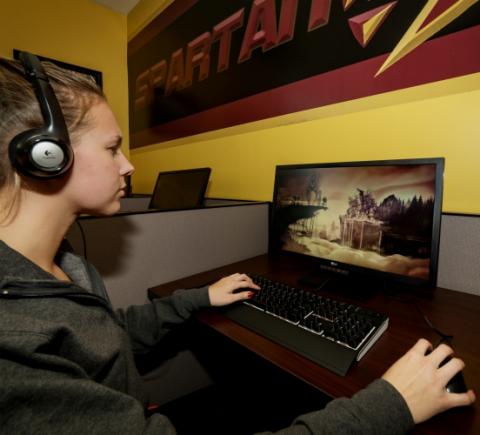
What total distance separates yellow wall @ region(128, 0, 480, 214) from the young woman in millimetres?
672

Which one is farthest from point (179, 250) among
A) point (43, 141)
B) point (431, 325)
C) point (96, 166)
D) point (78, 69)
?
point (78, 69)

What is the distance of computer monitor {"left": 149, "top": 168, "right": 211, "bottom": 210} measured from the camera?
1.37 metres

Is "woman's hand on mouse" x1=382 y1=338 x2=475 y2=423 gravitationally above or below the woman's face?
below

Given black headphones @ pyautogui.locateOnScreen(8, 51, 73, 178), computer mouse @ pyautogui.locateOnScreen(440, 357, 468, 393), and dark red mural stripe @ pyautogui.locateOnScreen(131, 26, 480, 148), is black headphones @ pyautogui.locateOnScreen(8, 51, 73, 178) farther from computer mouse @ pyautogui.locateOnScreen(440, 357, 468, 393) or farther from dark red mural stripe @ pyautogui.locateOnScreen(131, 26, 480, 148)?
dark red mural stripe @ pyautogui.locateOnScreen(131, 26, 480, 148)

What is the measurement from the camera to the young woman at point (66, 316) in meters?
0.35

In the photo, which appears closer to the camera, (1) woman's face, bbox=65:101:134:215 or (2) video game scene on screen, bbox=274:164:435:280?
(1) woman's face, bbox=65:101:134:215

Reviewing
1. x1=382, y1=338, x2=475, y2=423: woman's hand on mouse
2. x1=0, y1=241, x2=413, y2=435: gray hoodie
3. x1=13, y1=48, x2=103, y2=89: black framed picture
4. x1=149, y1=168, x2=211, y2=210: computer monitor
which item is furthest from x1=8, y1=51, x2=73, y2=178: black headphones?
x1=13, y1=48, x2=103, y2=89: black framed picture

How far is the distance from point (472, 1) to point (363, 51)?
32cm

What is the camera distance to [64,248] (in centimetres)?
70

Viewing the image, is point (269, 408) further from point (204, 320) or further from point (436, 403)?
point (436, 403)

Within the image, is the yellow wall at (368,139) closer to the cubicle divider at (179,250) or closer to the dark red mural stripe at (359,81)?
the dark red mural stripe at (359,81)

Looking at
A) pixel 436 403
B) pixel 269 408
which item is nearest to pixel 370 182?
pixel 436 403

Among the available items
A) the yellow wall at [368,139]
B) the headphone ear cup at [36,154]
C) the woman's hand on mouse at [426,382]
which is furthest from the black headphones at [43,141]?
the yellow wall at [368,139]

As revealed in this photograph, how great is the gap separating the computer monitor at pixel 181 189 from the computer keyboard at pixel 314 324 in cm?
65
